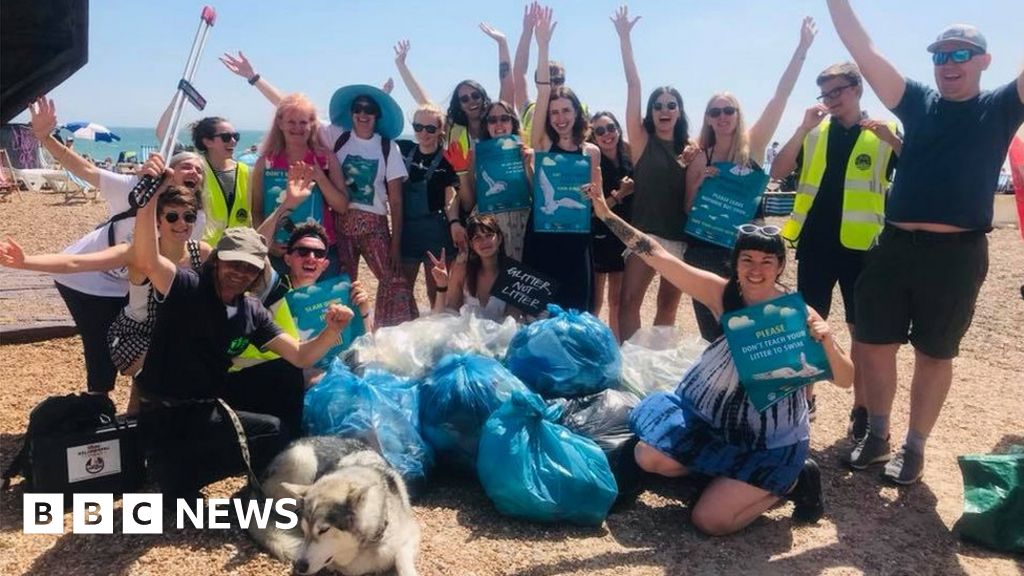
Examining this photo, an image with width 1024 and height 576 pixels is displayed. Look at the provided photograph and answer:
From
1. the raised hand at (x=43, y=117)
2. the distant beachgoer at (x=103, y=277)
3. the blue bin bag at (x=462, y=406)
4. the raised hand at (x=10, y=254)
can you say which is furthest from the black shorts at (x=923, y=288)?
the raised hand at (x=43, y=117)

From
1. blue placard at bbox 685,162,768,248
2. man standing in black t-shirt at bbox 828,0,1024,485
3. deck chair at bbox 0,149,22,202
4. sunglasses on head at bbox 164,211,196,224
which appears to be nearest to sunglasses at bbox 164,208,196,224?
sunglasses on head at bbox 164,211,196,224

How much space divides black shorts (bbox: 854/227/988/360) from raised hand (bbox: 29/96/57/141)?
4091 millimetres

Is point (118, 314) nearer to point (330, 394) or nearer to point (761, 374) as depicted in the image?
point (330, 394)

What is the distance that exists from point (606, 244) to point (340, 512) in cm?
310

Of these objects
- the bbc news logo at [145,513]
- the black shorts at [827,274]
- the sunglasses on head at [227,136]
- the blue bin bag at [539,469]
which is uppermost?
the sunglasses on head at [227,136]

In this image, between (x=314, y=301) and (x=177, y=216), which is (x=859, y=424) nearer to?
(x=314, y=301)

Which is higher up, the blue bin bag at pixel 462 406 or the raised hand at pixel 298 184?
the raised hand at pixel 298 184

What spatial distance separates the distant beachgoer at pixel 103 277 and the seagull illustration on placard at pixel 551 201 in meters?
2.00

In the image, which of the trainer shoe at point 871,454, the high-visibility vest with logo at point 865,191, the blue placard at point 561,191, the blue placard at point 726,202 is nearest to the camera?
the trainer shoe at point 871,454

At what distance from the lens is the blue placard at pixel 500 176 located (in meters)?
4.84

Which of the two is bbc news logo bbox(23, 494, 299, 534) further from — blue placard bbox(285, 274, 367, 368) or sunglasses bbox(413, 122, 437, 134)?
sunglasses bbox(413, 122, 437, 134)

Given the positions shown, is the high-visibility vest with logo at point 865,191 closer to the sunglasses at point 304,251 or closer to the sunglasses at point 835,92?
the sunglasses at point 835,92

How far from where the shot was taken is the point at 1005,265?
11180 mm

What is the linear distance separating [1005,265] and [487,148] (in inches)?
388
